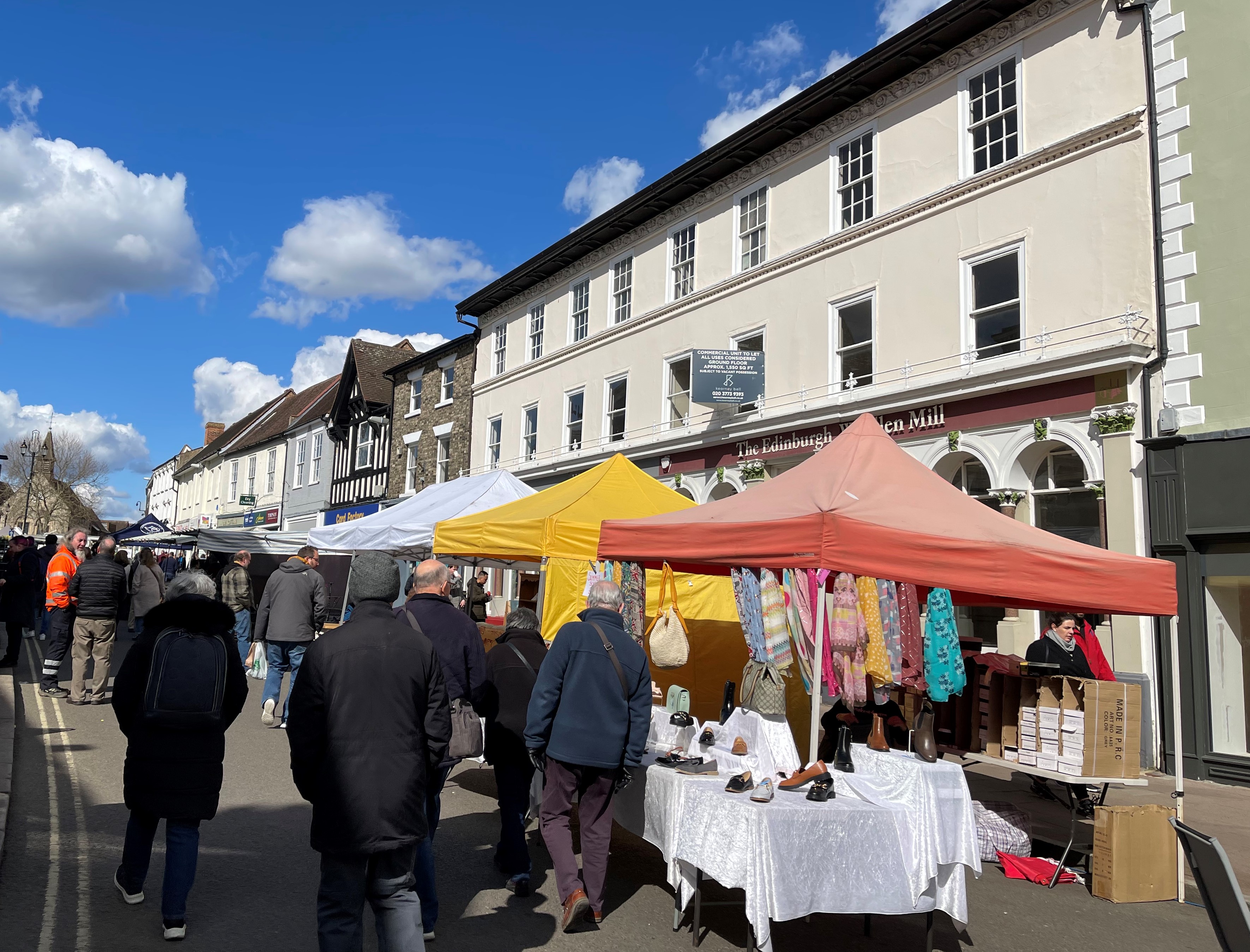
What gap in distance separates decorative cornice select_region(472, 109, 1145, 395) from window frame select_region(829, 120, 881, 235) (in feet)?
0.69

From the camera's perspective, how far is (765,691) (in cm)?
612

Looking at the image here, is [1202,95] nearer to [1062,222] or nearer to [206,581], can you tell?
[1062,222]

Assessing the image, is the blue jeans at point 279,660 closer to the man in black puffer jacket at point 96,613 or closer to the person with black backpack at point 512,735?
the man in black puffer jacket at point 96,613

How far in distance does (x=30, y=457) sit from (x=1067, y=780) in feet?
222

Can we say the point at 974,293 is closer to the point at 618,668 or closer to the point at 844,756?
the point at 844,756

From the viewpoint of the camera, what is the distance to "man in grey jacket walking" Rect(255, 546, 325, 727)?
33.2 feet

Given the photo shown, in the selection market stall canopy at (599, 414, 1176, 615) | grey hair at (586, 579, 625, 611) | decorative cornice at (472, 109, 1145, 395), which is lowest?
grey hair at (586, 579, 625, 611)

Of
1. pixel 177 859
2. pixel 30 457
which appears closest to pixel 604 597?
pixel 177 859

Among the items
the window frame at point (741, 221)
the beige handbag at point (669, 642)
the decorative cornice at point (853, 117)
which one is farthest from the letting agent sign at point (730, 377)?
the beige handbag at point (669, 642)

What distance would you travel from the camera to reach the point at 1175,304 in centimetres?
1110

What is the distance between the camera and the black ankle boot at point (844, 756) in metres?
5.31

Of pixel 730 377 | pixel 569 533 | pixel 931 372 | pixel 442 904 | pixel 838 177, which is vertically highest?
pixel 838 177

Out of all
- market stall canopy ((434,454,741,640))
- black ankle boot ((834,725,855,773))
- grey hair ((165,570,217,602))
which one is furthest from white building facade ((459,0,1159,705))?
grey hair ((165,570,217,602))

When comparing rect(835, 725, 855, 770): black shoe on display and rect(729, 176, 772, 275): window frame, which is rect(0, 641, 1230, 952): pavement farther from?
rect(729, 176, 772, 275): window frame
